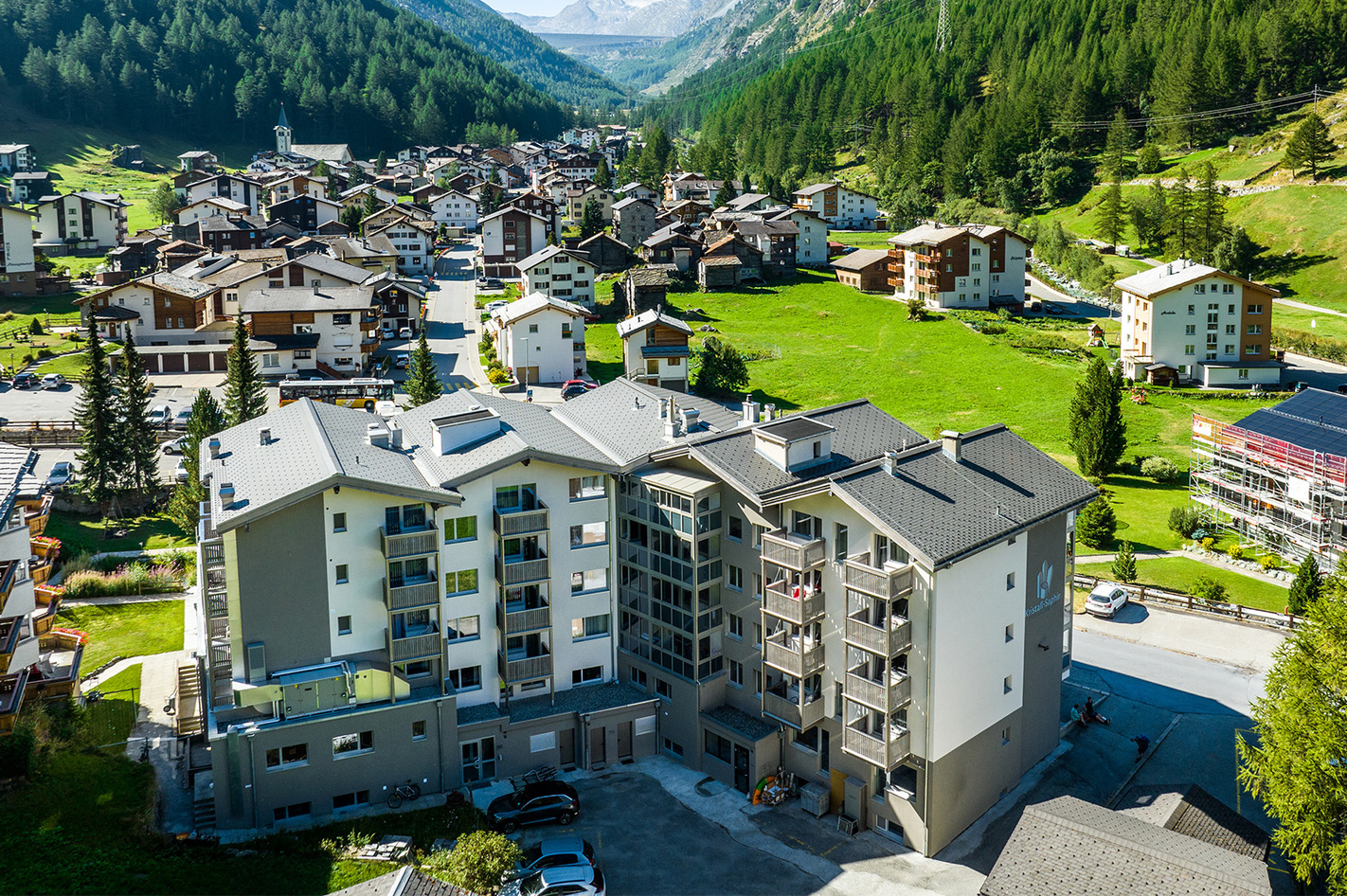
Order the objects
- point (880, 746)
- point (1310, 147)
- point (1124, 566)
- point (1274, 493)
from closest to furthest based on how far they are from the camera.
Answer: point (880, 746)
point (1124, 566)
point (1274, 493)
point (1310, 147)

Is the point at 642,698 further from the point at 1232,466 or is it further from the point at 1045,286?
the point at 1045,286

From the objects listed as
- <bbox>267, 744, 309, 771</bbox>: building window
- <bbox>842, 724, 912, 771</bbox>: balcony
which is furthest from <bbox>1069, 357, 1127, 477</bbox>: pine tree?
<bbox>267, 744, 309, 771</bbox>: building window

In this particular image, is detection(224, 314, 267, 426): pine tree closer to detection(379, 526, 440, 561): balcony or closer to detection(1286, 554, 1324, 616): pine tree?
detection(379, 526, 440, 561): balcony

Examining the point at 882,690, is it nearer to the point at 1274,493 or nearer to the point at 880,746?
the point at 880,746

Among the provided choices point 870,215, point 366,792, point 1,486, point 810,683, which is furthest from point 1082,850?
point 870,215

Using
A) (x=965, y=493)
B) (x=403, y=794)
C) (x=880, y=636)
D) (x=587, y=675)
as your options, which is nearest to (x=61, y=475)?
(x=403, y=794)
